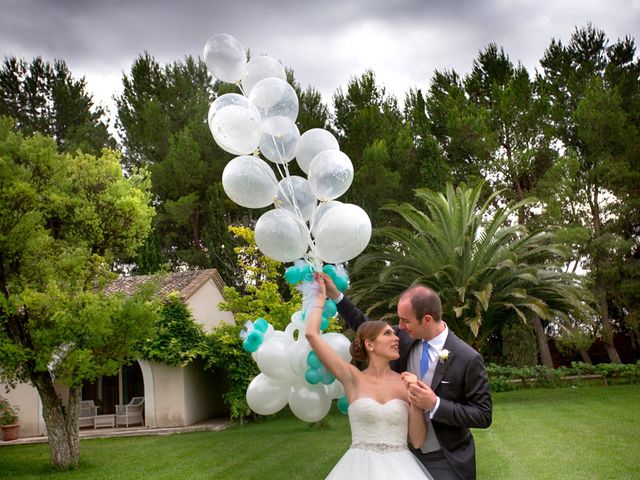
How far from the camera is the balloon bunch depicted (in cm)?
429

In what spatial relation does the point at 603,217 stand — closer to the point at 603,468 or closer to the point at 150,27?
the point at 603,468

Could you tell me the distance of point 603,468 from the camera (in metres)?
9.12

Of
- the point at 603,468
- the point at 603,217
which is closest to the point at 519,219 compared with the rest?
the point at 603,217

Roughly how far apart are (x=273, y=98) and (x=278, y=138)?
320mm

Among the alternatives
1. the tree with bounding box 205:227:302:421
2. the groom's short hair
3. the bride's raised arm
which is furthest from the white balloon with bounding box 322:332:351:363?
the tree with bounding box 205:227:302:421

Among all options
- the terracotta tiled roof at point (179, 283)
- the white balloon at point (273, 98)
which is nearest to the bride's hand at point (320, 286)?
the white balloon at point (273, 98)

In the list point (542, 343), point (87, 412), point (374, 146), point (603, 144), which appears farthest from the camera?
point (603, 144)

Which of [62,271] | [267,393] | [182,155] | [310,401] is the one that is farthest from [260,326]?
[182,155]

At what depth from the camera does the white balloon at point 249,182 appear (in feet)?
14.9

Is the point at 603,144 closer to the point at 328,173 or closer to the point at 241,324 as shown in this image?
the point at 241,324

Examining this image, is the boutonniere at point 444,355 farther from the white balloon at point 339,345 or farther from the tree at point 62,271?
the tree at point 62,271

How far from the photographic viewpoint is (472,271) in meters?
18.0

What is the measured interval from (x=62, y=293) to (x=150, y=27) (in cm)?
486

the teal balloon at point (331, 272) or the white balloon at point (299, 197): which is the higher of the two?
the white balloon at point (299, 197)
